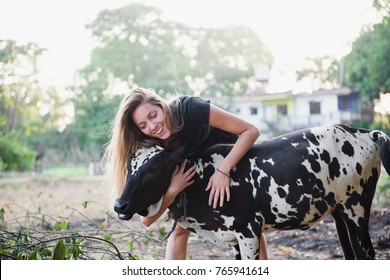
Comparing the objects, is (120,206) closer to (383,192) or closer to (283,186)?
(283,186)

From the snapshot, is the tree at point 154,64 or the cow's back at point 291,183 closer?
the cow's back at point 291,183

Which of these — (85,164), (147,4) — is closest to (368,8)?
(147,4)

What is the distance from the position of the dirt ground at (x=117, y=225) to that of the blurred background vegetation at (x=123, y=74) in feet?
0.59

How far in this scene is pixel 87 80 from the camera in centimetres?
324

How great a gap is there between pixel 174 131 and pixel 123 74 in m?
1.54

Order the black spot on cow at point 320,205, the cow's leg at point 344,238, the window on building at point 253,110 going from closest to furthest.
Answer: the black spot on cow at point 320,205 < the cow's leg at point 344,238 < the window on building at point 253,110

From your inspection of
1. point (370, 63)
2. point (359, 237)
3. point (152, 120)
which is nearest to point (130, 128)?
point (152, 120)

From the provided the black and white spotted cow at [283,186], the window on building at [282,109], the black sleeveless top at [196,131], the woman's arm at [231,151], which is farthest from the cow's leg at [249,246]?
the window on building at [282,109]

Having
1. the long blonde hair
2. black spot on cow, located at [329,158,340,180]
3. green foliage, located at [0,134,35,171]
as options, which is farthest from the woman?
green foliage, located at [0,134,35,171]

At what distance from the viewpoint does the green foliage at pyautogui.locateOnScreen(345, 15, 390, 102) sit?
9.37 feet

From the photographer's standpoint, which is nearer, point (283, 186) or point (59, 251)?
point (283, 186)

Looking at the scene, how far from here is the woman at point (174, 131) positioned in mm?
1742

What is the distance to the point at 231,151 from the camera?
175 centimetres

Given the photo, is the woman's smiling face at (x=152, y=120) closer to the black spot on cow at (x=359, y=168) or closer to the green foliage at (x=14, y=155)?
the black spot on cow at (x=359, y=168)
